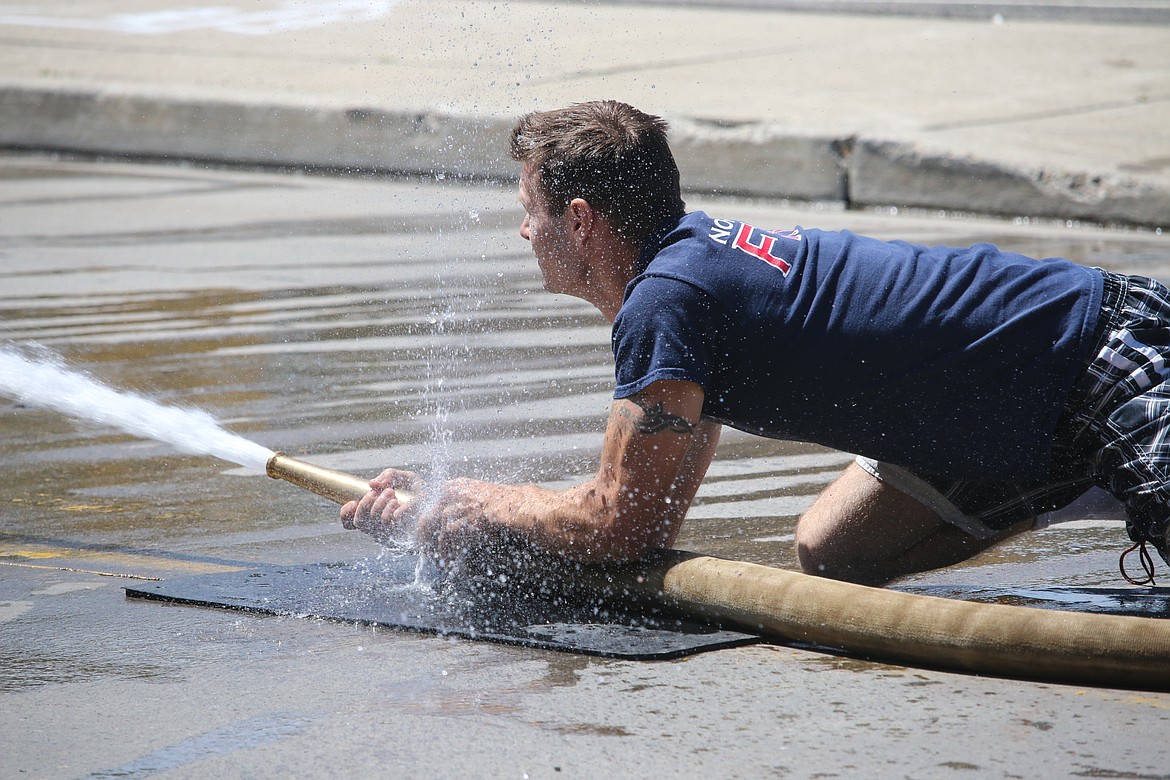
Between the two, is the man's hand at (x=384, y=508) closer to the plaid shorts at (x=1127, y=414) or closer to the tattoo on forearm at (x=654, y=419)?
the tattoo on forearm at (x=654, y=419)

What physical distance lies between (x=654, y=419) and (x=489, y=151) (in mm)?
9056

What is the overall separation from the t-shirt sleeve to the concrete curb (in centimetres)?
721

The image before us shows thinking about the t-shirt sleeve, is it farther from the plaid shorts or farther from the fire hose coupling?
the fire hose coupling

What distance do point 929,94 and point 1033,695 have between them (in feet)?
32.7

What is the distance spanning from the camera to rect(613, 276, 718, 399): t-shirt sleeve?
3473 mm

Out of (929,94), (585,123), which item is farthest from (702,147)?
(585,123)

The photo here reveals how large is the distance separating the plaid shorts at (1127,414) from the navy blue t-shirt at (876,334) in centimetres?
5

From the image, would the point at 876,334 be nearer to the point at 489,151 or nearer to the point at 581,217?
the point at 581,217

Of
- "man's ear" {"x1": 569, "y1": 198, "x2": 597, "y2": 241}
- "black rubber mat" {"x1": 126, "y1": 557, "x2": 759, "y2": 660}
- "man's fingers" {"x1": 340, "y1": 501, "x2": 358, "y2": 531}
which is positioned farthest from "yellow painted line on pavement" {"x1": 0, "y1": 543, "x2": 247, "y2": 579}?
"man's ear" {"x1": 569, "y1": 198, "x2": 597, "y2": 241}

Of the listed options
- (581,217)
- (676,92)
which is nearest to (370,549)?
(581,217)

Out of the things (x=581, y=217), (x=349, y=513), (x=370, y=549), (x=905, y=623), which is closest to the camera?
(x=905, y=623)

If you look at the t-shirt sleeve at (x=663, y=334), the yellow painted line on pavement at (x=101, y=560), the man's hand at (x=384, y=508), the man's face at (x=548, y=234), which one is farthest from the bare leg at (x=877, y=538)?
the yellow painted line on pavement at (x=101, y=560)

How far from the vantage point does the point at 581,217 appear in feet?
12.2

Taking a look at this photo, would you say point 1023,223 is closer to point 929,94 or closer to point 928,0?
point 929,94
